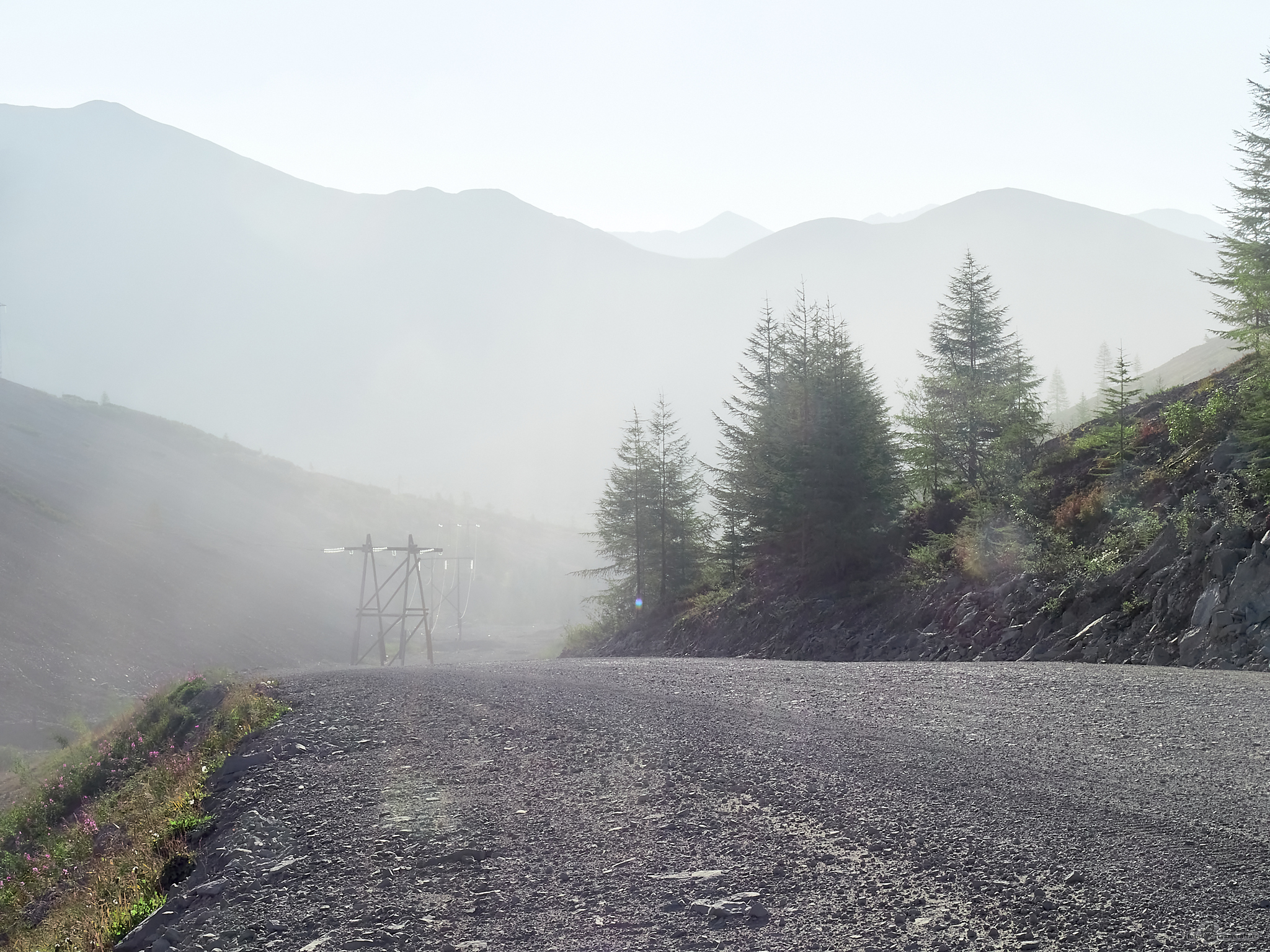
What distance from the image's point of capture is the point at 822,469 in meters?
22.8

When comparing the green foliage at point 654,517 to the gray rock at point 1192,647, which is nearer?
the gray rock at point 1192,647

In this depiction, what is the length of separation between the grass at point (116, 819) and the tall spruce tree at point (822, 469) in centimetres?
1427

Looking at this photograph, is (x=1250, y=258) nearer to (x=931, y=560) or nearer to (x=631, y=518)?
(x=931, y=560)

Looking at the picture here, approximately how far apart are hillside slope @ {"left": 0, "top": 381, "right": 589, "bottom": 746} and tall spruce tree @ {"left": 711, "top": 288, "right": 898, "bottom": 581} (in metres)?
23.1

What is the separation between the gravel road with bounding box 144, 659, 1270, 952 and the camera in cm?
437

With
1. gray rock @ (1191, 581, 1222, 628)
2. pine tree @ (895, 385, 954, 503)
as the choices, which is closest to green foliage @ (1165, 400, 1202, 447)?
gray rock @ (1191, 581, 1222, 628)

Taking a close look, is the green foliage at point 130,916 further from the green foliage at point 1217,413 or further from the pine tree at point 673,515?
the pine tree at point 673,515

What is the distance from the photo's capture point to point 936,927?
4.20 m

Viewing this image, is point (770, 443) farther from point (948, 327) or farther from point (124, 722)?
point (124, 722)

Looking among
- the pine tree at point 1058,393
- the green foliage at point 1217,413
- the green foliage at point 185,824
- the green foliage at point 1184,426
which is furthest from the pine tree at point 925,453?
the pine tree at point 1058,393

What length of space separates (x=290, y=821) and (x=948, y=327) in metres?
32.0

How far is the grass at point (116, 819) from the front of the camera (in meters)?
6.19

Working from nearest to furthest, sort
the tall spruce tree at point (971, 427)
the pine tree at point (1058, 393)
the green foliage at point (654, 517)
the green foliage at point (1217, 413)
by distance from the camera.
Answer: the green foliage at point (1217, 413) → the tall spruce tree at point (971, 427) → the green foliage at point (654, 517) → the pine tree at point (1058, 393)

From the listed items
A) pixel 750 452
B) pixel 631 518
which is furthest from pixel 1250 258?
pixel 631 518
